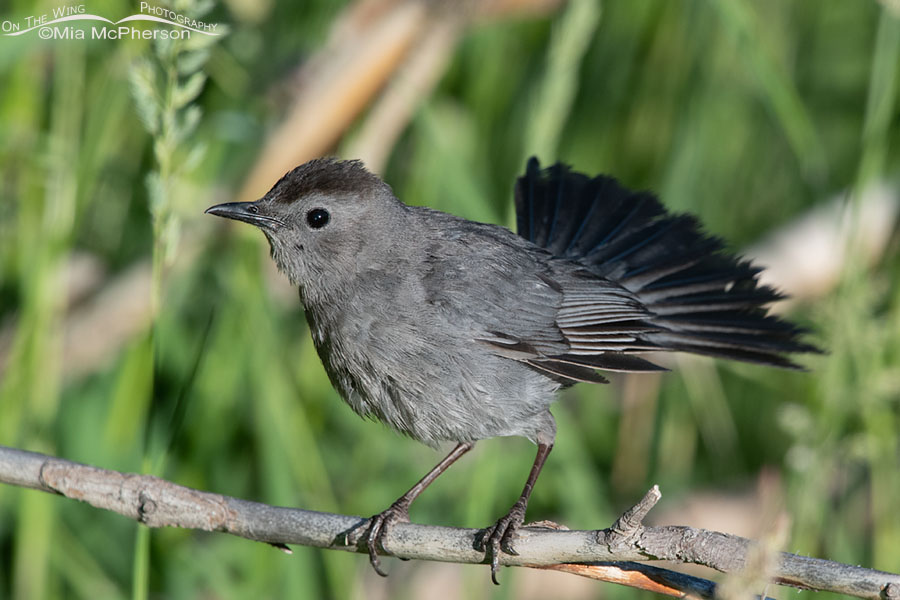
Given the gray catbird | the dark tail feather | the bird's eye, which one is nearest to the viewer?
the gray catbird

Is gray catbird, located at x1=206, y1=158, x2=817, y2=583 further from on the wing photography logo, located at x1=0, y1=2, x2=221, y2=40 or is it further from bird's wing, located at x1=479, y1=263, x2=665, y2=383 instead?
on the wing photography logo, located at x1=0, y1=2, x2=221, y2=40

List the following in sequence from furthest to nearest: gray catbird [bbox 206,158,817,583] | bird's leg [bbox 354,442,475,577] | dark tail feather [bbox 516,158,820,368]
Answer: dark tail feather [bbox 516,158,820,368] → gray catbird [bbox 206,158,817,583] → bird's leg [bbox 354,442,475,577]

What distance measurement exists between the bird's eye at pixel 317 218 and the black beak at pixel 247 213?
0.32 feet

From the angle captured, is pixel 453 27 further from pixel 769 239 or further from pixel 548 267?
pixel 769 239

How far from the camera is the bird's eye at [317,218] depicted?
3223 mm

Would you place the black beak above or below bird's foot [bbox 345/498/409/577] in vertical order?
above

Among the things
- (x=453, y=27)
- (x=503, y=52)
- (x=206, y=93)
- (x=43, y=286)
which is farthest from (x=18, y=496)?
(x=503, y=52)

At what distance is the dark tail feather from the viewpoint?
336cm

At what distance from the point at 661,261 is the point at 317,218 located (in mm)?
1353

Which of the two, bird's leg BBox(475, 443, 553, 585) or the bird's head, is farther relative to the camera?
the bird's head

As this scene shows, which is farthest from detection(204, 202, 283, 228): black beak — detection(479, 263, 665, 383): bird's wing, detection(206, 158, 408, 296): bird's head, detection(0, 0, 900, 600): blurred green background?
detection(479, 263, 665, 383): bird's wing

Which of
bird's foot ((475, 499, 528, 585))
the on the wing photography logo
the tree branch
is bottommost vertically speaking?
the tree branch

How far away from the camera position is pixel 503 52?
4941mm

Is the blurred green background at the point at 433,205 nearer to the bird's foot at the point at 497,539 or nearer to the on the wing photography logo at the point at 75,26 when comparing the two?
the on the wing photography logo at the point at 75,26
